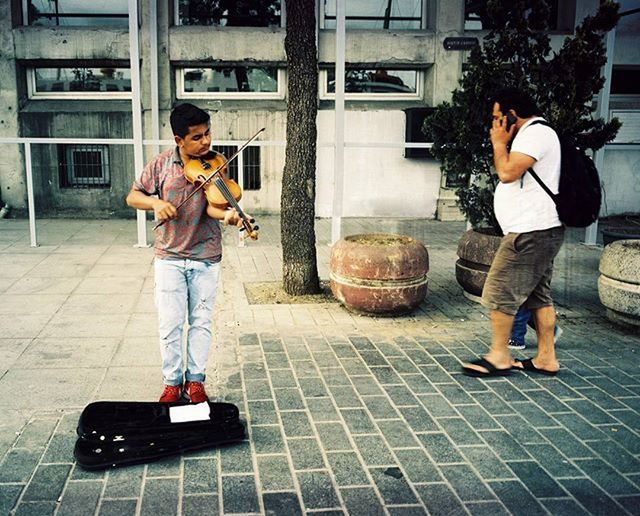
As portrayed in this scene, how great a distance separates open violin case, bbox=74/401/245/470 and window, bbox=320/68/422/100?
9.43 metres

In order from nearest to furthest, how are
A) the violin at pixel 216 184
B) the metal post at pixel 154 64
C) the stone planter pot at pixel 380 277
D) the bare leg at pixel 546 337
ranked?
the violin at pixel 216 184
the bare leg at pixel 546 337
the stone planter pot at pixel 380 277
the metal post at pixel 154 64

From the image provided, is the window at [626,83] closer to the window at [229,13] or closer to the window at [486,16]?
the window at [486,16]

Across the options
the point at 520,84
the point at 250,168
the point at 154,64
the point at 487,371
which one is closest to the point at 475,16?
the point at 250,168

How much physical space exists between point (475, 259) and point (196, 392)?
3.45 metres

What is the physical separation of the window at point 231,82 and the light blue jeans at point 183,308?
29.0 feet

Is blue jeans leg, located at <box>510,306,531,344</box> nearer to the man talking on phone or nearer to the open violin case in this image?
the man talking on phone

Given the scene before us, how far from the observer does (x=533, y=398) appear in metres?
4.11

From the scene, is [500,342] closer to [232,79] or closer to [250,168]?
[250,168]

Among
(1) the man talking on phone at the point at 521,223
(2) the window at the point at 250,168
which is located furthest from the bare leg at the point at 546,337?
(2) the window at the point at 250,168

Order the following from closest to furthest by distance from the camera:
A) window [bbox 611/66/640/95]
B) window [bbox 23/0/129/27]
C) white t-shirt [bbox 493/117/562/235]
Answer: white t-shirt [bbox 493/117/562/235], window [bbox 23/0/129/27], window [bbox 611/66/640/95]

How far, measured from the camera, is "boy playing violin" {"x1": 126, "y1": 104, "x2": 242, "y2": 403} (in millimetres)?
3547

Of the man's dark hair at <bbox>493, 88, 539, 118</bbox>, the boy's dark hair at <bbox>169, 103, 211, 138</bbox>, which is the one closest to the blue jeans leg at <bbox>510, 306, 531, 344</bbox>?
the man's dark hair at <bbox>493, 88, 539, 118</bbox>

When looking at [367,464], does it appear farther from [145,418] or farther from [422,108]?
[422,108]

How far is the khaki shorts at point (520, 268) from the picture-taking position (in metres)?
4.23
